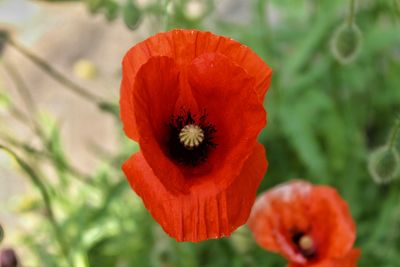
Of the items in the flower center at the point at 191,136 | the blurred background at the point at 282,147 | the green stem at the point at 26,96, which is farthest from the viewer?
the green stem at the point at 26,96

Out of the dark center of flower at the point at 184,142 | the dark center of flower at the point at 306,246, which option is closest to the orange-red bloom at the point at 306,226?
the dark center of flower at the point at 306,246

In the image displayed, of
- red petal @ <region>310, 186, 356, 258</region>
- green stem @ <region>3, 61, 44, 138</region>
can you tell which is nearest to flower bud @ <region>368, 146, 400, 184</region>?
red petal @ <region>310, 186, 356, 258</region>

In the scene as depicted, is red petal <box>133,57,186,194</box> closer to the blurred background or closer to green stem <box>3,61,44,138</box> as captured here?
the blurred background

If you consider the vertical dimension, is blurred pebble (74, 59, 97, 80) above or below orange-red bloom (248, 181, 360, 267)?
above

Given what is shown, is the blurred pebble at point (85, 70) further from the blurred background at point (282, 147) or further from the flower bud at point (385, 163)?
the flower bud at point (385, 163)

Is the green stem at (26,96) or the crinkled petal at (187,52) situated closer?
the crinkled petal at (187,52)

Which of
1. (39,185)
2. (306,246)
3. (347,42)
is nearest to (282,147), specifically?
(347,42)
